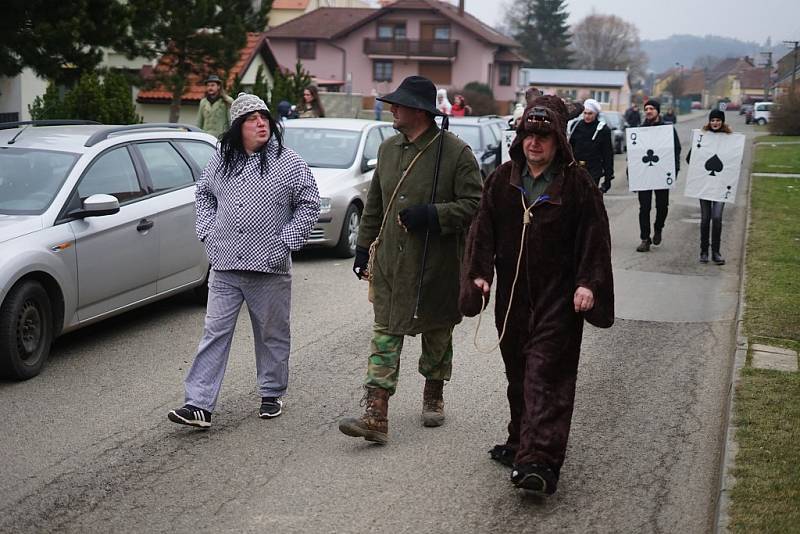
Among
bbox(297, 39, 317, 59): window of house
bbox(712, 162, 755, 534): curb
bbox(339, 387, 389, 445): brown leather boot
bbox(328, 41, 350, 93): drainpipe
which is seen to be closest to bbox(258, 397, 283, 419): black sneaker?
bbox(339, 387, 389, 445): brown leather boot

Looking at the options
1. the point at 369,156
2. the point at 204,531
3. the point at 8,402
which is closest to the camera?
the point at 204,531

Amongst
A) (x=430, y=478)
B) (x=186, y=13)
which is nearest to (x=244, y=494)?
(x=430, y=478)

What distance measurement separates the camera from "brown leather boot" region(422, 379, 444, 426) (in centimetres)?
649

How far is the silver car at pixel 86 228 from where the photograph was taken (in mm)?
7352

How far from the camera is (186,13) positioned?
72.8 feet

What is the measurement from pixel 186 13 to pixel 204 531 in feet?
61.7

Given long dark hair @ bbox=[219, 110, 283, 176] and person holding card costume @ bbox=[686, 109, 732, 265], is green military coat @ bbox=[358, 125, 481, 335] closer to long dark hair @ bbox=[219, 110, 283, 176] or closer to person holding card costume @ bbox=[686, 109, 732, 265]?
long dark hair @ bbox=[219, 110, 283, 176]

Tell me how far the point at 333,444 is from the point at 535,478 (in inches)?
56.5

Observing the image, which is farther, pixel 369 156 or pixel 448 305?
pixel 369 156

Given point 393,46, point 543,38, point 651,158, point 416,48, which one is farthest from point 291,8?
point 651,158

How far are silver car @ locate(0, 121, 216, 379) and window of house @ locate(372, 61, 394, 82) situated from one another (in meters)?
77.6

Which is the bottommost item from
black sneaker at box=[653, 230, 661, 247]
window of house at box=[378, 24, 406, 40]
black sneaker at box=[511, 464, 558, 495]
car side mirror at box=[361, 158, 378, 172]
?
black sneaker at box=[653, 230, 661, 247]

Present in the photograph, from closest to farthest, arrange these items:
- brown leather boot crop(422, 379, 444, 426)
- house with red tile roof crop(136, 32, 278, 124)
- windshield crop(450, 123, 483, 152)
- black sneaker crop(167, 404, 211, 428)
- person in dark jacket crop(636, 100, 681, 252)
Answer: black sneaker crop(167, 404, 211, 428) < brown leather boot crop(422, 379, 444, 426) < person in dark jacket crop(636, 100, 681, 252) < windshield crop(450, 123, 483, 152) < house with red tile roof crop(136, 32, 278, 124)

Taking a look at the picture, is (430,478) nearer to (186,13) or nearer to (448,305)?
(448,305)
